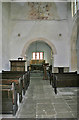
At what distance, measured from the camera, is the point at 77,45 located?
10664 mm

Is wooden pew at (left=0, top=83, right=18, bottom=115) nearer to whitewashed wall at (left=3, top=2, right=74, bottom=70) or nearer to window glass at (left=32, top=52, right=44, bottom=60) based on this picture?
whitewashed wall at (left=3, top=2, right=74, bottom=70)

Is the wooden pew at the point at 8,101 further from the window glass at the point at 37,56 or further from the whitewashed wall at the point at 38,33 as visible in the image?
the window glass at the point at 37,56

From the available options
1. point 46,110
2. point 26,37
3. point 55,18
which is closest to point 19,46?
point 26,37

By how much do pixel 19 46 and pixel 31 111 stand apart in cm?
831

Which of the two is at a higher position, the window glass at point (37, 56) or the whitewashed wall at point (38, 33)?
the whitewashed wall at point (38, 33)

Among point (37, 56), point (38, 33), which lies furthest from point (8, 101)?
point (37, 56)

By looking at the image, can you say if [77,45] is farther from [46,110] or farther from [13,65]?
[46,110]

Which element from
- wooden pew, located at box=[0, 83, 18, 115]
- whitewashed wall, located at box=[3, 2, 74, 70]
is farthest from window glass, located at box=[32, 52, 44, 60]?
wooden pew, located at box=[0, 83, 18, 115]

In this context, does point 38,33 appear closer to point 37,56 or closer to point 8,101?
point 37,56

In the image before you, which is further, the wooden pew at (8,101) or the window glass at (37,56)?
the window glass at (37,56)

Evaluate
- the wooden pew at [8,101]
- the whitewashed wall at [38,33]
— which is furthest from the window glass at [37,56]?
the wooden pew at [8,101]

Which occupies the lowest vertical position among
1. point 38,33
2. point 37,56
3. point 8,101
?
point 8,101

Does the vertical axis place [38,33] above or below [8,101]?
above

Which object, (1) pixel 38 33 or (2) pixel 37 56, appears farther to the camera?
(2) pixel 37 56
